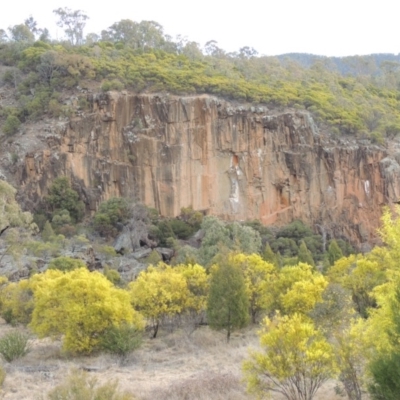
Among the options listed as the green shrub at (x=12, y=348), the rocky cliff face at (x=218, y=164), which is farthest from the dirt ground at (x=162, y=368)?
the rocky cliff face at (x=218, y=164)

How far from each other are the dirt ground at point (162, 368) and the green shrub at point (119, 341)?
312 mm

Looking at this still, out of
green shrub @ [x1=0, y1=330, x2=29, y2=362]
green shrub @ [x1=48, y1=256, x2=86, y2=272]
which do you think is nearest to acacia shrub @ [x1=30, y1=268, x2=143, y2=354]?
green shrub @ [x1=0, y1=330, x2=29, y2=362]

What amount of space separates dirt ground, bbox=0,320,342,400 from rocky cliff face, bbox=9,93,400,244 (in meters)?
30.0

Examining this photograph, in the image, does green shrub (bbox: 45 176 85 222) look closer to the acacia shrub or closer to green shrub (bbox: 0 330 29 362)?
the acacia shrub

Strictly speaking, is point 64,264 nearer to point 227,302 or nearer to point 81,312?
point 227,302

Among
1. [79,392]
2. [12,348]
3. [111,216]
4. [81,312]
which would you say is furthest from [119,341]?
[111,216]

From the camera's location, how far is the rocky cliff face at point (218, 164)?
53.5 m

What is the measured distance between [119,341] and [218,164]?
1500 inches

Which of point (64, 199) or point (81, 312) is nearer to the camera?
point (81, 312)

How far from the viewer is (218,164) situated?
185ft

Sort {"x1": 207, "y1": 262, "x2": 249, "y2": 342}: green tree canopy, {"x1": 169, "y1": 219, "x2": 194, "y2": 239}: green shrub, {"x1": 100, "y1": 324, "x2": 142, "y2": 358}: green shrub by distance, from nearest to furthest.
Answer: {"x1": 100, "y1": 324, "x2": 142, "y2": 358}: green shrub
{"x1": 207, "y1": 262, "x2": 249, "y2": 342}: green tree canopy
{"x1": 169, "y1": 219, "x2": 194, "y2": 239}: green shrub

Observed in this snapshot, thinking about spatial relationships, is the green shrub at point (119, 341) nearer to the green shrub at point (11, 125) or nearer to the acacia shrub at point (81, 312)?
the acacia shrub at point (81, 312)

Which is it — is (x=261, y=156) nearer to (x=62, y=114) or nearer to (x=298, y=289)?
(x=62, y=114)

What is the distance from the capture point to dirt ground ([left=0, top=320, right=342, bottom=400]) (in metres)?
14.2
